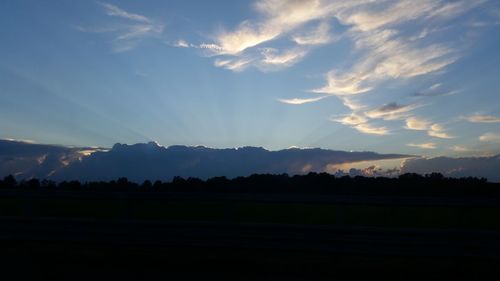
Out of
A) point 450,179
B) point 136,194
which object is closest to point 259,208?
point 136,194

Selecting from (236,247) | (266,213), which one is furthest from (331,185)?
(236,247)

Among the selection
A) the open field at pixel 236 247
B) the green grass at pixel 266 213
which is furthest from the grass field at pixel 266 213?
the open field at pixel 236 247

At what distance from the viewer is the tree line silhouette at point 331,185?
69.2 ft

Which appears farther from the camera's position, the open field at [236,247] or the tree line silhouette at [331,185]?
the tree line silhouette at [331,185]

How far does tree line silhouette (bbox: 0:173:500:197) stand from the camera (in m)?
21.1

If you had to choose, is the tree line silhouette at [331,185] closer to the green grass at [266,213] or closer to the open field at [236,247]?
the green grass at [266,213]

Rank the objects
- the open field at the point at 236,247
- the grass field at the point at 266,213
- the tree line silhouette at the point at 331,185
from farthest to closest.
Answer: the tree line silhouette at the point at 331,185 < the grass field at the point at 266,213 < the open field at the point at 236,247

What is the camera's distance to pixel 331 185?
83.0 ft

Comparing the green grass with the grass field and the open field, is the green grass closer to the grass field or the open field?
the grass field

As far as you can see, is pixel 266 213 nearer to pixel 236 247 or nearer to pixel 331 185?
pixel 236 247

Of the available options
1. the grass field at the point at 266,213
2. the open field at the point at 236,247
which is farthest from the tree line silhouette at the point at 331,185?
the open field at the point at 236,247

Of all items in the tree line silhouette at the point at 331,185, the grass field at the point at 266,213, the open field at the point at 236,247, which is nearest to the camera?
the open field at the point at 236,247

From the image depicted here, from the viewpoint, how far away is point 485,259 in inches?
336

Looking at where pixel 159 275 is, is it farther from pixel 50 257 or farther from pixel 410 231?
pixel 410 231
